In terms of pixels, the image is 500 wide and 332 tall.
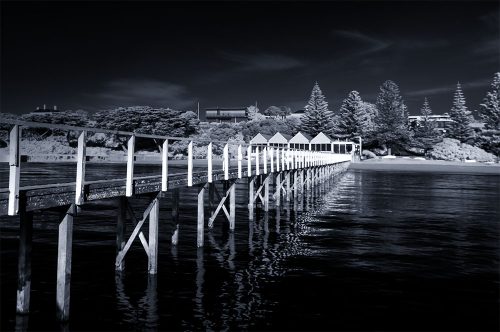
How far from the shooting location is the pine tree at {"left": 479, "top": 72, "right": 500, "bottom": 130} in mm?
90875

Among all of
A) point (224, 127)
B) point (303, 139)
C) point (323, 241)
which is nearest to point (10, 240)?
point (323, 241)

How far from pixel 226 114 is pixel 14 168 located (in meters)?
143

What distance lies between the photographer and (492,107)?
9181 cm

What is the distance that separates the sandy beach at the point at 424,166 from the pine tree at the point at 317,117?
21.4 m

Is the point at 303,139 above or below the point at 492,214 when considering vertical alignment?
above

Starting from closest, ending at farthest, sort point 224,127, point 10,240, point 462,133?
1. point 10,240
2. point 462,133
3. point 224,127

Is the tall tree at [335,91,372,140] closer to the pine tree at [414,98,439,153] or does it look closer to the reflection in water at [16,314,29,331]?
the pine tree at [414,98,439,153]

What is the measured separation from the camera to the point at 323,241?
1503cm

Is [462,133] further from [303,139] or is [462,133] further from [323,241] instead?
[323,241]

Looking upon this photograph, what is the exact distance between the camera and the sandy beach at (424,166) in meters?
72.7

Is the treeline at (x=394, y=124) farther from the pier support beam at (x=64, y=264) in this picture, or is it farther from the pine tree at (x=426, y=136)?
the pier support beam at (x=64, y=264)

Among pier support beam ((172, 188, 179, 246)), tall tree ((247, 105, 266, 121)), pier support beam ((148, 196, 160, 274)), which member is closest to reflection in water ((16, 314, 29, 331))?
pier support beam ((148, 196, 160, 274))

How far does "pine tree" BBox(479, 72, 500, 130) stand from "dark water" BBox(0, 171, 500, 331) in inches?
3285

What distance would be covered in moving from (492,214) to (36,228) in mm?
21134
